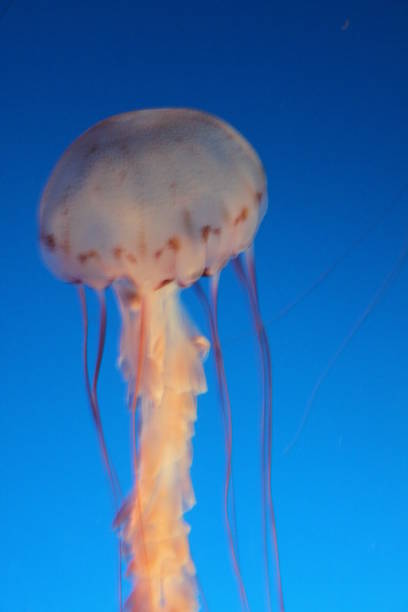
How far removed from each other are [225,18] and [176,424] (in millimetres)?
1825

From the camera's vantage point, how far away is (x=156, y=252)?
2980 mm

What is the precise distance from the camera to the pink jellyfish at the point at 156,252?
289cm

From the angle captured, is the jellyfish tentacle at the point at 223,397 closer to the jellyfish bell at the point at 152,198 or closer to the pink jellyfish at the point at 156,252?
the pink jellyfish at the point at 156,252

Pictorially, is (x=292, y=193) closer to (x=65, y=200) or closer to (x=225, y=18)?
(x=225, y=18)

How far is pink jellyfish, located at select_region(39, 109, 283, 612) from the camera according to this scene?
289cm

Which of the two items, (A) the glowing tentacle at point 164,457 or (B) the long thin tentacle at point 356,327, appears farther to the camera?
(B) the long thin tentacle at point 356,327

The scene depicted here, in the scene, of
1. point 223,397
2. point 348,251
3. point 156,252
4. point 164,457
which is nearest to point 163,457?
point 164,457

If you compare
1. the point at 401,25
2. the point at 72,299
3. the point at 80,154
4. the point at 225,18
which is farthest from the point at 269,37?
the point at 72,299

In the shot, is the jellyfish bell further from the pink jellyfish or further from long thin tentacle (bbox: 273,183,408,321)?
long thin tentacle (bbox: 273,183,408,321)

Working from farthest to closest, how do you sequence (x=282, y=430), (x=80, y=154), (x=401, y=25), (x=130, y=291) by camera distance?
(x=282, y=430) < (x=401, y=25) < (x=130, y=291) < (x=80, y=154)

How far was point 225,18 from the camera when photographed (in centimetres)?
343

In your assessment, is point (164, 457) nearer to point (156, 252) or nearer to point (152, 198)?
point (156, 252)

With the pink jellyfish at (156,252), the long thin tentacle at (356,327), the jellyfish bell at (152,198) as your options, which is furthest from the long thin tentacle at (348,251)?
the jellyfish bell at (152,198)

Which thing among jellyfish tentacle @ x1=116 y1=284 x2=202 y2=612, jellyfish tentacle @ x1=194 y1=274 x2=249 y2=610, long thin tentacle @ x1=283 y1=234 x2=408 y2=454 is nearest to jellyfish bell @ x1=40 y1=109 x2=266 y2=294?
jellyfish tentacle @ x1=194 y1=274 x2=249 y2=610
